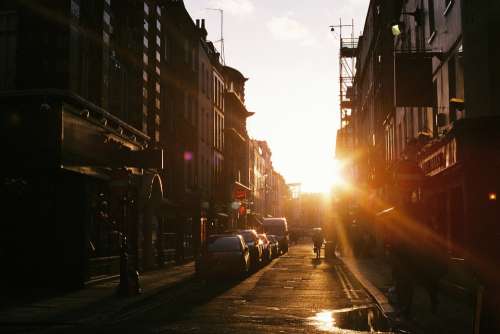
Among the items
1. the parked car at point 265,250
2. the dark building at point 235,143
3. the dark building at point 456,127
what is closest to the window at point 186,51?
the parked car at point 265,250

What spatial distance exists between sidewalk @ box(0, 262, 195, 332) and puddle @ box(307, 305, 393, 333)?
4.08m

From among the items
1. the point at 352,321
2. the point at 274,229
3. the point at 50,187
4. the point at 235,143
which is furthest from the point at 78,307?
the point at 235,143

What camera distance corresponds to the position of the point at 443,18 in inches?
825

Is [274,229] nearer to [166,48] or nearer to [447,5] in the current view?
[166,48]

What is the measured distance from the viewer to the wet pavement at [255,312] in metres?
11.9

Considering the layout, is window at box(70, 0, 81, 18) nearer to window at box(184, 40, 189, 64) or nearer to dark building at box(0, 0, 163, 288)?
dark building at box(0, 0, 163, 288)

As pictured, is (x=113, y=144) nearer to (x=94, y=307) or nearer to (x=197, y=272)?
(x=197, y=272)

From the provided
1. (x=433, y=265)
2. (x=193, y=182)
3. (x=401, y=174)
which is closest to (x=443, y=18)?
(x=401, y=174)

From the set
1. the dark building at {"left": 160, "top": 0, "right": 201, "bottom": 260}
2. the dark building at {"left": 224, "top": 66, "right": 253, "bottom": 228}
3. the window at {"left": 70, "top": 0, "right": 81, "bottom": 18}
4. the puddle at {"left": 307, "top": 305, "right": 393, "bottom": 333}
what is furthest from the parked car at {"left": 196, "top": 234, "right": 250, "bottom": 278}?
the dark building at {"left": 224, "top": 66, "right": 253, "bottom": 228}

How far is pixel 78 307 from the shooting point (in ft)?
49.7

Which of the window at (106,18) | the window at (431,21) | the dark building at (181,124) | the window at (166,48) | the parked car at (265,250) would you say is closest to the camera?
the window at (431,21)

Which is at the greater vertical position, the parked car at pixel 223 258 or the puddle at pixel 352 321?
the parked car at pixel 223 258

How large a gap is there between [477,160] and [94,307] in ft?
30.8

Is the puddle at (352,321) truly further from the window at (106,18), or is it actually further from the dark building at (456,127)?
the window at (106,18)
